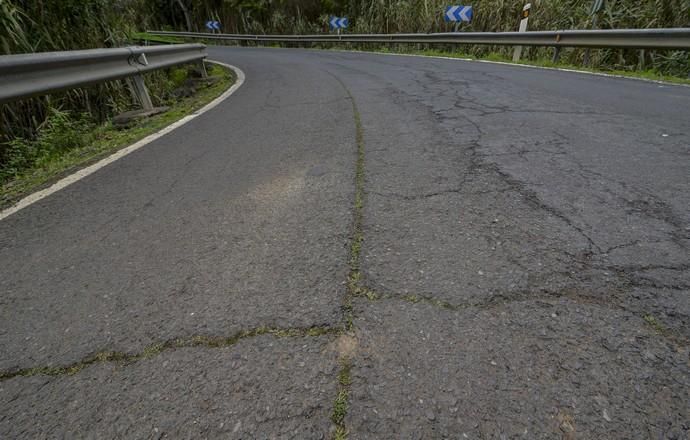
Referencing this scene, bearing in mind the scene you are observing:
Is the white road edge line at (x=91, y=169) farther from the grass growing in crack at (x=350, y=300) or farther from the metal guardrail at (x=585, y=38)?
the metal guardrail at (x=585, y=38)

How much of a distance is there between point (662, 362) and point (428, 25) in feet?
A: 51.8

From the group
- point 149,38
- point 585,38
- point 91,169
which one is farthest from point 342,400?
point 149,38

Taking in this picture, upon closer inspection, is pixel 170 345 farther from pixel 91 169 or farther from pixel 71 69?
pixel 71 69

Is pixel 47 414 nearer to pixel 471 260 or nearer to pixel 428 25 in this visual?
pixel 471 260

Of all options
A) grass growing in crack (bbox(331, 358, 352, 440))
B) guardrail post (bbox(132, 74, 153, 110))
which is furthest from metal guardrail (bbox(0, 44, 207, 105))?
grass growing in crack (bbox(331, 358, 352, 440))

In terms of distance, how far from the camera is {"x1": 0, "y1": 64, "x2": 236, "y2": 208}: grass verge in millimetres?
2645

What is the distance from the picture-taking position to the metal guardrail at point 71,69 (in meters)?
2.88

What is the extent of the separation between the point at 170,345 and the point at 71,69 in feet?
12.4

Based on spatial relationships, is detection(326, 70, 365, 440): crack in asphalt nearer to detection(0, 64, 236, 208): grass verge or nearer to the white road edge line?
the white road edge line

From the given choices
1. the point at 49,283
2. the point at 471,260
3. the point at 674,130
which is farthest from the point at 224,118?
the point at 674,130

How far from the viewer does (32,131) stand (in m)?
3.80

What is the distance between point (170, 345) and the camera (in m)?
1.24

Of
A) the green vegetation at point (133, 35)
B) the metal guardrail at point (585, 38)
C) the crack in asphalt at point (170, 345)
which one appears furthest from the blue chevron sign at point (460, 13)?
the crack in asphalt at point (170, 345)

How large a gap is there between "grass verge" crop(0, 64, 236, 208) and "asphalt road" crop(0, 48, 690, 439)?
0.42m
